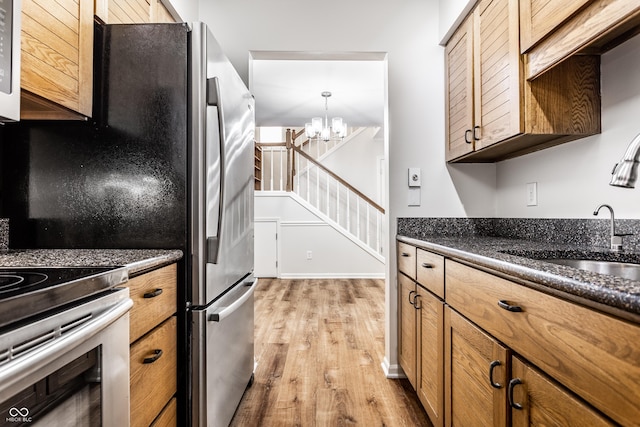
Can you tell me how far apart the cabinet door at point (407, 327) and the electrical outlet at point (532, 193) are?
77cm

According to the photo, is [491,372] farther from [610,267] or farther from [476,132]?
[476,132]

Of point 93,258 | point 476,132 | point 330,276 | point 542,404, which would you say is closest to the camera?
point 542,404

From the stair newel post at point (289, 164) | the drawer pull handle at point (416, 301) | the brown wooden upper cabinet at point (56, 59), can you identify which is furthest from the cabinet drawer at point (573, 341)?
the stair newel post at point (289, 164)

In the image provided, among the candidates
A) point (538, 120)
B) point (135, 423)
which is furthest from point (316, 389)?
point (538, 120)

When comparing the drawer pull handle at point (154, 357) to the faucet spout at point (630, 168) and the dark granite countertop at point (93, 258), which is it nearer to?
the dark granite countertop at point (93, 258)

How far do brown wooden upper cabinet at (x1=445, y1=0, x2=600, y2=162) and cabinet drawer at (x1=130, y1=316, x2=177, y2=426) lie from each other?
1596mm

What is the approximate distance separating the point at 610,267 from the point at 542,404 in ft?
2.26

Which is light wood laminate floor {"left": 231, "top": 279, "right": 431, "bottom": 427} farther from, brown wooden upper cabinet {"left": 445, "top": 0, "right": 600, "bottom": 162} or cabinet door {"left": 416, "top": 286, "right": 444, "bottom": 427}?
brown wooden upper cabinet {"left": 445, "top": 0, "right": 600, "bottom": 162}

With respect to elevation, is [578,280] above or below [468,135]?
below

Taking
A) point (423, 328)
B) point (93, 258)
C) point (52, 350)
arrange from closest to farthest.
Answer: point (52, 350) → point (93, 258) → point (423, 328)

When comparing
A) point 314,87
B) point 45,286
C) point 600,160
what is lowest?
point 45,286

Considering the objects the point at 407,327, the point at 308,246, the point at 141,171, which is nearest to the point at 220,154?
the point at 141,171

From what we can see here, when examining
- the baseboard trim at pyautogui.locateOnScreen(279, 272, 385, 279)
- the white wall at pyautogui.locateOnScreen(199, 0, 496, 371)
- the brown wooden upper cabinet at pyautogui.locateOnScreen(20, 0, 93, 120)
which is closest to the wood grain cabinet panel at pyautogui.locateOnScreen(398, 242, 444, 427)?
the white wall at pyautogui.locateOnScreen(199, 0, 496, 371)

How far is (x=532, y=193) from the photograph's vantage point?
78.4 inches
